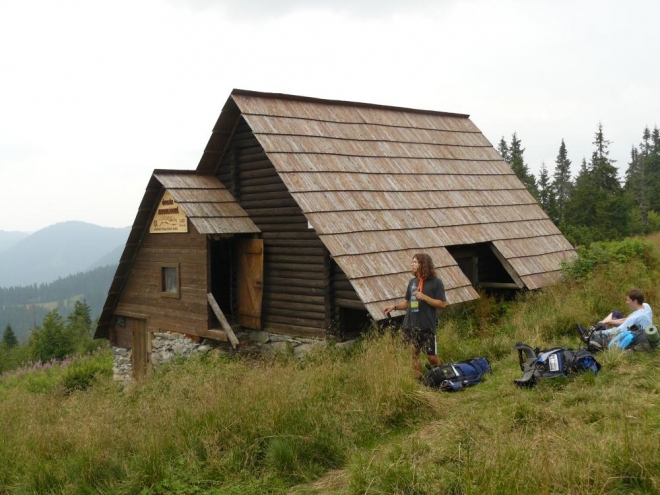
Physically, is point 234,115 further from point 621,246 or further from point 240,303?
Answer: point 621,246

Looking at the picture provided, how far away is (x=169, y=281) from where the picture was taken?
13492 millimetres

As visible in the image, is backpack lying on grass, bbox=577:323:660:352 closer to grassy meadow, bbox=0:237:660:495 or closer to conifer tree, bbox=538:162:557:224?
grassy meadow, bbox=0:237:660:495

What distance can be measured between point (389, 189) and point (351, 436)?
7.89 m

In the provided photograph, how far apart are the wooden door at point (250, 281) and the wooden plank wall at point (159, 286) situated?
83cm

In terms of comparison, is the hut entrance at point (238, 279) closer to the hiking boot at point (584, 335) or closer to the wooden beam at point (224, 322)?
the wooden beam at point (224, 322)

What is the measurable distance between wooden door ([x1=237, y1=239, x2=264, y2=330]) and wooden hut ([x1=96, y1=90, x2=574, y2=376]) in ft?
0.12

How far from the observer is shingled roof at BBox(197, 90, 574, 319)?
1064 centimetres

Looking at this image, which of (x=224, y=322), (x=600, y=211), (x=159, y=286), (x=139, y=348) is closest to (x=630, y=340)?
(x=224, y=322)

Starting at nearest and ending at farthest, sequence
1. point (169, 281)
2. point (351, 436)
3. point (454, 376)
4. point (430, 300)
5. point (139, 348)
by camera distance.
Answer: point (351, 436) → point (454, 376) → point (430, 300) → point (169, 281) → point (139, 348)

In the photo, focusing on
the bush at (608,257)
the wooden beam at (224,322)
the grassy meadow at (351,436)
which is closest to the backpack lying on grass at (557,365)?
the grassy meadow at (351,436)

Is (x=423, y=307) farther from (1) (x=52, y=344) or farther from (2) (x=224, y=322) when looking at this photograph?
(1) (x=52, y=344)

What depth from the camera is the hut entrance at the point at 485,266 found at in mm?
13266

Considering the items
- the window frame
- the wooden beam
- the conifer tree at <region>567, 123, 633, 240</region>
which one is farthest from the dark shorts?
the conifer tree at <region>567, 123, 633, 240</region>

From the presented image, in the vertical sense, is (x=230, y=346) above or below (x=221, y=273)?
below
